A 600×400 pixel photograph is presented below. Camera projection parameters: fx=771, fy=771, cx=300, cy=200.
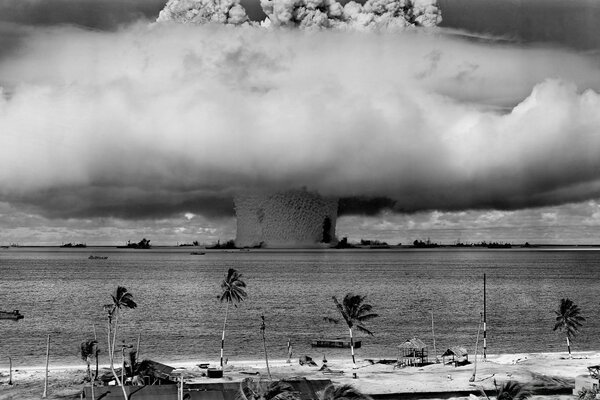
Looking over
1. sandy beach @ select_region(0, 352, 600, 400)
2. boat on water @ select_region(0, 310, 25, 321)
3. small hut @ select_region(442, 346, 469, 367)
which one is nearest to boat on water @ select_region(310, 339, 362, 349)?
sandy beach @ select_region(0, 352, 600, 400)

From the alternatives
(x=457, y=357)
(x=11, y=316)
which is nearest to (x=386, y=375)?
(x=457, y=357)

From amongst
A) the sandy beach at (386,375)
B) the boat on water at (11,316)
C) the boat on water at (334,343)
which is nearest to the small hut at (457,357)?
the sandy beach at (386,375)

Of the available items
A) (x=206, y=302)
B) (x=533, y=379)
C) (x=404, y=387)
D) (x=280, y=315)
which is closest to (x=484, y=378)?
(x=533, y=379)

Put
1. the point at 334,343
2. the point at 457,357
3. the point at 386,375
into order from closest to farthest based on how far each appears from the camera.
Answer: the point at 386,375 < the point at 457,357 < the point at 334,343

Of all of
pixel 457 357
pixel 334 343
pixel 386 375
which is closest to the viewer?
pixel 386 375

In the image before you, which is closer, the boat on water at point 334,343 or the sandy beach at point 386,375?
the sandy beach at point 386,375

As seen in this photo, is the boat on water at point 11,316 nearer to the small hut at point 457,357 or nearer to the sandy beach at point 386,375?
the sandy beach at point 386,375

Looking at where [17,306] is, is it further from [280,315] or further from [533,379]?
[533,379]

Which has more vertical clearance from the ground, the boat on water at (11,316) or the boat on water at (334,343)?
the boat on water at (11,316)

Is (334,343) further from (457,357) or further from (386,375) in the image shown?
(386,375)
